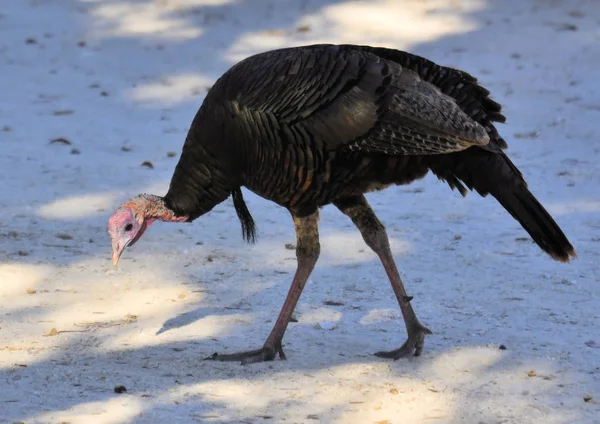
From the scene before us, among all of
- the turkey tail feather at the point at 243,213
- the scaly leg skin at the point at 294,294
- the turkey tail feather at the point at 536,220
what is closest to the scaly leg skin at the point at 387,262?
the scaly leg skin at the point at 294,294

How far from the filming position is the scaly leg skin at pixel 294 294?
5531 mm

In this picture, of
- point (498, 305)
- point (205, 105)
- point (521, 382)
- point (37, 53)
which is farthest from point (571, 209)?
point (37, 53)

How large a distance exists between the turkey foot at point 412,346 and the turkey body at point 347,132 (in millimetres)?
27

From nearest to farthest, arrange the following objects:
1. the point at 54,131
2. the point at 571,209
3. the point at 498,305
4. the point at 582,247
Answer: the point at 498,305 → the point at 582,247 → the point at 571,209 → the point at 54,131

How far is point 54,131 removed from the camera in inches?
381

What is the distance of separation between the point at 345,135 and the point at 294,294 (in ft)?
2.93

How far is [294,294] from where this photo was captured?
563 cm

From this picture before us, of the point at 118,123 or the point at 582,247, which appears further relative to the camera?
the point at 118,123

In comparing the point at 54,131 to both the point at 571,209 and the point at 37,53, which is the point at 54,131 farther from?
the point at 571,209

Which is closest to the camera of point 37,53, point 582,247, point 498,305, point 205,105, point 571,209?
point 205,105

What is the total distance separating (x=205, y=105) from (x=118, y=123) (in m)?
Answer: 4.55

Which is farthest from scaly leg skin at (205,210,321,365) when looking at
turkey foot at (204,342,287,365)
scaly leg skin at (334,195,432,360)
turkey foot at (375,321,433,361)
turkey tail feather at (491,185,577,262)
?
turkey tail feather at (491,185,577,262)

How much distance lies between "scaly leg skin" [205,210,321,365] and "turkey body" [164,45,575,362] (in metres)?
0.01

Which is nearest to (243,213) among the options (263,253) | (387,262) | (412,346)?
(387,262)
